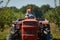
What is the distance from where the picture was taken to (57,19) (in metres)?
22.3

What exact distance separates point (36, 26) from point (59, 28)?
12767mm

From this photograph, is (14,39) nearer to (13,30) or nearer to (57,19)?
(13,30)

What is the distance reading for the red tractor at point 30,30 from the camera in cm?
727

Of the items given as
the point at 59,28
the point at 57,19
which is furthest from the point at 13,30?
the point at 57,19

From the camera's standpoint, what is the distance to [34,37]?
289 inches

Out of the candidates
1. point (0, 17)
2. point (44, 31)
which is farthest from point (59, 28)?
point (44, 31)

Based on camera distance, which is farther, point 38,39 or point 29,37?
point 38,39

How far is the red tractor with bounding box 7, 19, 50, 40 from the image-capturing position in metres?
7.27

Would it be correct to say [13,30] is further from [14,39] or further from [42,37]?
[42,37]

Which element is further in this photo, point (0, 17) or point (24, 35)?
point (0, 17)

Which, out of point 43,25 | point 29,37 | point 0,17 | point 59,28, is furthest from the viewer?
point 59,28

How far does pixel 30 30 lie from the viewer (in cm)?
732

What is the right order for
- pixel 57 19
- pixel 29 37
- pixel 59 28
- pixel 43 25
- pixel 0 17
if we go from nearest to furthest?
pixel 29 37
pixel 43 25
pixel 0 17
pixel 59 28
pixel 57 19

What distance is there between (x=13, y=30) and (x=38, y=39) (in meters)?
0.84
